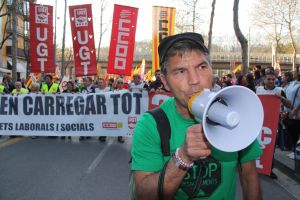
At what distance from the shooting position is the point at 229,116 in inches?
52.9

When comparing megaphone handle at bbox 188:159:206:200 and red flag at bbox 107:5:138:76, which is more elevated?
red flag at bbox 107:5:138:76

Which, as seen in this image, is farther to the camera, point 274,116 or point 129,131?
point 129,131

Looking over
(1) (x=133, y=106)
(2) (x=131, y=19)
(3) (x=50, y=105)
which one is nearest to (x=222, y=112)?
(1) (x=133, y=106)

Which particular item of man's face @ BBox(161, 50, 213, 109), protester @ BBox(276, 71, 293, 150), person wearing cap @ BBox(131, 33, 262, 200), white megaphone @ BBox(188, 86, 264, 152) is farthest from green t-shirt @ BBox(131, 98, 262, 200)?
protester @ BBox(276, 71, 293, 150)

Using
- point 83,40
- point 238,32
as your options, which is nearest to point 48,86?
point 83,40

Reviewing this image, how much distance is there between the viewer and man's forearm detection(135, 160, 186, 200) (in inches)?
61.7

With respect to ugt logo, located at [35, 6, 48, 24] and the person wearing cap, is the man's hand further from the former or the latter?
→ ugt logo, located at [35, 6, 48, 24]

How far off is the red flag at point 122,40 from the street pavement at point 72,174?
3411 mm

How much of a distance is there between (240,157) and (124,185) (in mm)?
4328

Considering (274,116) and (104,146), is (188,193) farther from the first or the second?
(104,146)

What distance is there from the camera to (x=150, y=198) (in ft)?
5.49

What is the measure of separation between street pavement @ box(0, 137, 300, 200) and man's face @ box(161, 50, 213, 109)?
388 cm

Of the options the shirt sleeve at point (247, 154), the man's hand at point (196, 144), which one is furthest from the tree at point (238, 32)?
the man's hand at point (196, 144)

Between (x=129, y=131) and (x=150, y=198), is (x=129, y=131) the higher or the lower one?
the lower one
